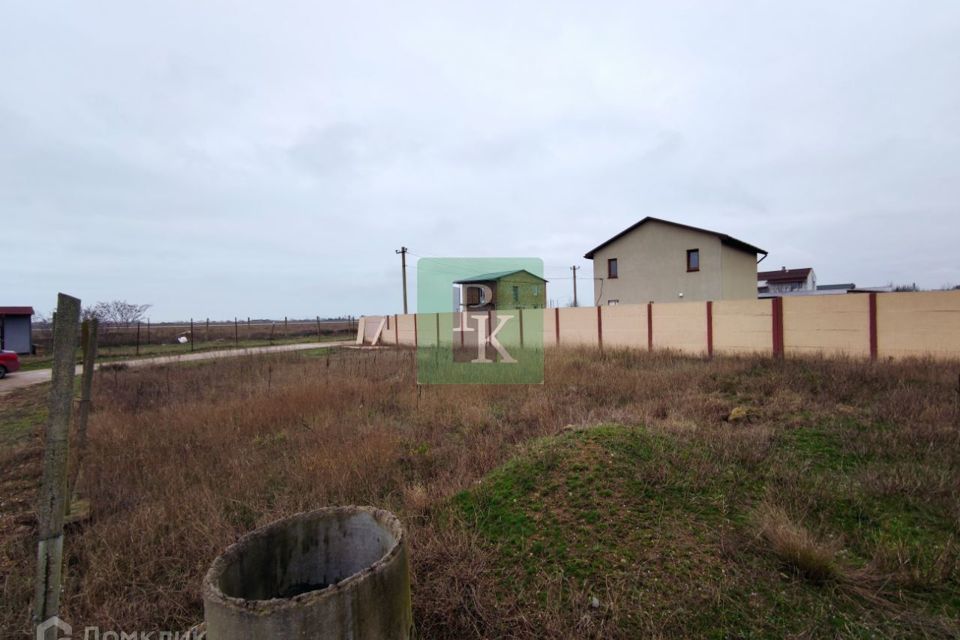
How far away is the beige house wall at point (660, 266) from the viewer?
760 inches

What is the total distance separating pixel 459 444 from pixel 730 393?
5.05 meters

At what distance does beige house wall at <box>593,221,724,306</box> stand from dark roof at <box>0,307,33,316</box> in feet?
93.8

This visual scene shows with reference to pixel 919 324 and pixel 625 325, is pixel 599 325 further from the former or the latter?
pixel 919 324

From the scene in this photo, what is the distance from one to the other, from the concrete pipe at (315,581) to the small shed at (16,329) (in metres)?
25.8

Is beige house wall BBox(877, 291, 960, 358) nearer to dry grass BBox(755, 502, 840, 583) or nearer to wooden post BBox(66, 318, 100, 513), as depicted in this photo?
dry grass BBox(755, 502, 840, 583)

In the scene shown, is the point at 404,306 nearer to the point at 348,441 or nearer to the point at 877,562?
the point at 348,441

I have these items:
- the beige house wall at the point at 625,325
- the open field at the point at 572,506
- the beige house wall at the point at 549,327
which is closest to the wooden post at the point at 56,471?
the open field at the point at 572,506

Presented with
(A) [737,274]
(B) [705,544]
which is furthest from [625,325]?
(B) [705,544]

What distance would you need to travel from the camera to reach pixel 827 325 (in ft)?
31.6

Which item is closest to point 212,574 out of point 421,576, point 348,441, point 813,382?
point 421,576

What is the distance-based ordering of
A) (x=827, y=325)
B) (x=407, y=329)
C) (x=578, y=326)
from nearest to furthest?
(x=827, y=325)
(x=578, y=326)
(x=407, y=329)

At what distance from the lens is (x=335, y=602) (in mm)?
1535

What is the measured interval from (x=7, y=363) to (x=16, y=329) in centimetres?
840

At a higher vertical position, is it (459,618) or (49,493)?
(49,493)
